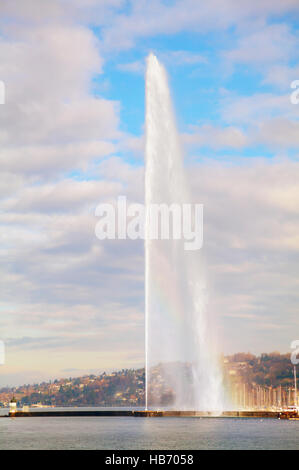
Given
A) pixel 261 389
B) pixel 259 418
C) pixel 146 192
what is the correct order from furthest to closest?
1. pixel 261 389
2. pixel 259 418
3. pixel 146 192

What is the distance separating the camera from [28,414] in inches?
5167

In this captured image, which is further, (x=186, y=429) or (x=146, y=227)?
(x=146, y=227)

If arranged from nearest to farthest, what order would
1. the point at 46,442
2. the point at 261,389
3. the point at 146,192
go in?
the point at 46,442 → the point at 146,192 → the point at 261,389

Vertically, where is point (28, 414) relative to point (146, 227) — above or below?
below

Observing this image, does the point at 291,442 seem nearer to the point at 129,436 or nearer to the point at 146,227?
the point at 129,436

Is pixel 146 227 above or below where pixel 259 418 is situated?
above

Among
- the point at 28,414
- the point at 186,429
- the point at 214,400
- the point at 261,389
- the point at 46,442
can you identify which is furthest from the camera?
the point at 261,389

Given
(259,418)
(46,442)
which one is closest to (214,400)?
(259,418)

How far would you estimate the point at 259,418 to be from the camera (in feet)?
346
